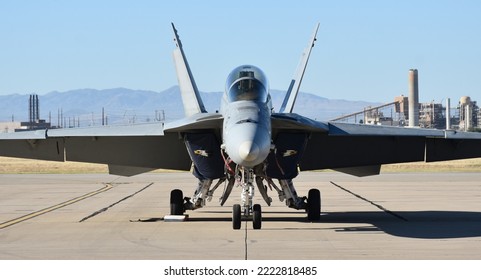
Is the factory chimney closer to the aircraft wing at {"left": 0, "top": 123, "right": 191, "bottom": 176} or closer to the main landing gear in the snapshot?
the aircraft wing at {"left": 0, "top": 123, "right": 191, "bottom": 176}

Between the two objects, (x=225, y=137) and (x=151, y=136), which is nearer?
(x=225, y=137)

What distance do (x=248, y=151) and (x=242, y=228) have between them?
311 centimetres

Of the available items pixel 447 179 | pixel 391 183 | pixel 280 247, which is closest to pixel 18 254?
pixel 280 247

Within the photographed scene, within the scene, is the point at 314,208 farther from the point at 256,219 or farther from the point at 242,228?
the point at 256,219

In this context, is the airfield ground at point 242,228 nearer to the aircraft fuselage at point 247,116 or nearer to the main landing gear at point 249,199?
the main landing gear at point 249,199

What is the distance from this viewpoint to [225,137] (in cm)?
1480

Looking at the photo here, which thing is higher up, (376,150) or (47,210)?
(376,150)

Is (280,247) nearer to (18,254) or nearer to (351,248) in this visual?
(351,248)

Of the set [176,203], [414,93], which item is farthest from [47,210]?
[414,93]

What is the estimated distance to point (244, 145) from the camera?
1380 cm

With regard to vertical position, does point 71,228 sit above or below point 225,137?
below

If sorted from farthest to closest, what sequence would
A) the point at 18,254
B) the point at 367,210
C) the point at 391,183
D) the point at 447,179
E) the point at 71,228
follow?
the point at 447,179 < the point at 391,183 < the point at 367,210 < the point at 71,228 < the point at 18,254

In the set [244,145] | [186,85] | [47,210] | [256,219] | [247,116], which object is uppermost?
[186,85]

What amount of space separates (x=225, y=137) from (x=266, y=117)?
0.89 m
